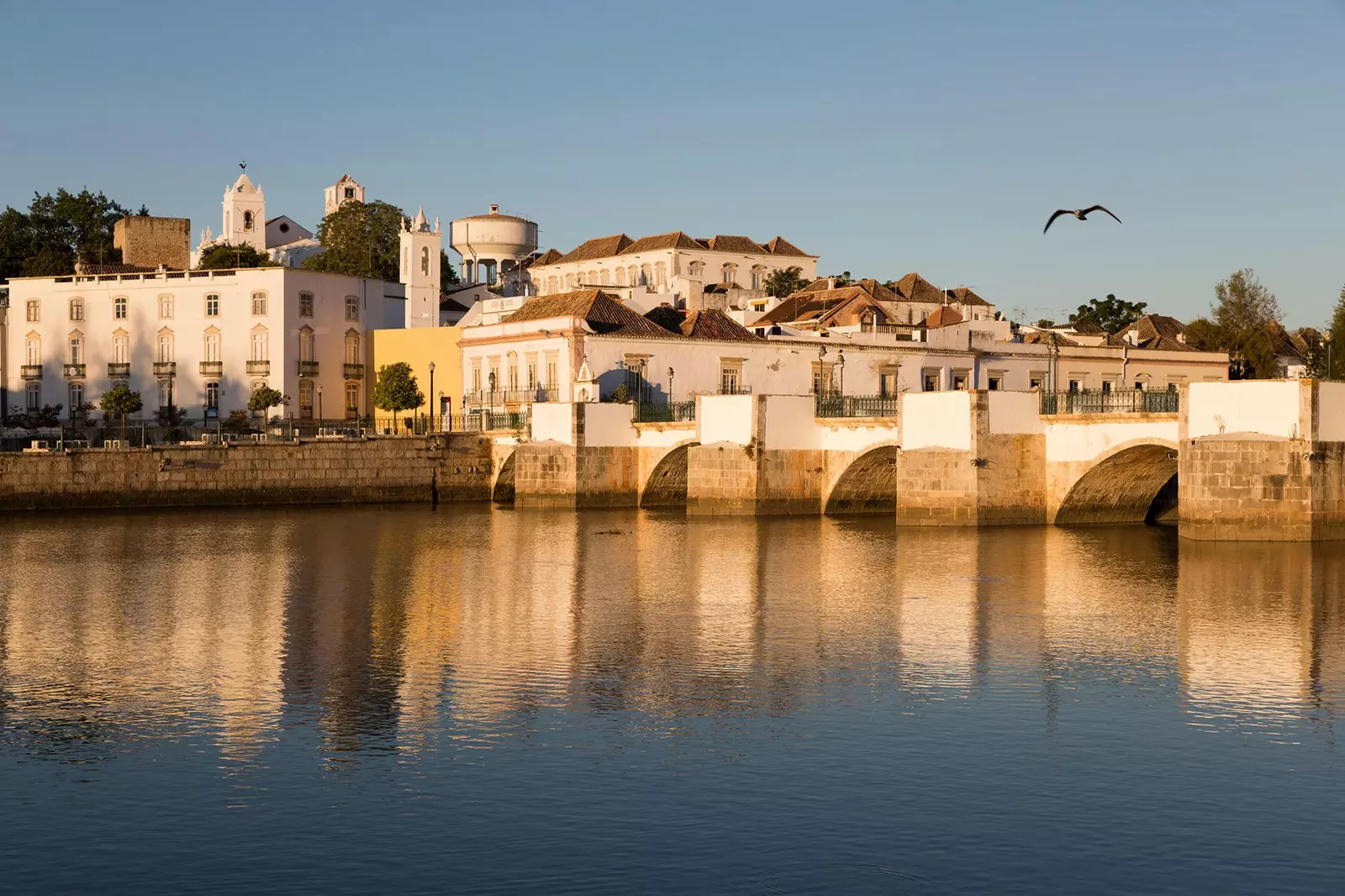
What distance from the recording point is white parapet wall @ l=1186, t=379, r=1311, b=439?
113 feet

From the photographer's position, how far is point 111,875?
41.2ft

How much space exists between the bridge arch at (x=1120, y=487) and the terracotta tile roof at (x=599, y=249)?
58.5 metres

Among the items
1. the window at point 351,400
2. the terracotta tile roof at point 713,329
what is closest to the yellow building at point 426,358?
the window at point 351,400

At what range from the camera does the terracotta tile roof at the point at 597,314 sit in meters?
54.8

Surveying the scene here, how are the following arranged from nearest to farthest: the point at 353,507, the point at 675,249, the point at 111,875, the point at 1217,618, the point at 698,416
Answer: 1. the point at 111,875
2. the point at 1217,618
3. the point at 698,416
4. the point at 353,507
5. the point at 675,249

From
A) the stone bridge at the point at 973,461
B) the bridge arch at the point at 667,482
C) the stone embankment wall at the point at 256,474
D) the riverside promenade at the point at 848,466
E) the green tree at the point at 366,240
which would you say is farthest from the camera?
the green tree at the point at 366,240

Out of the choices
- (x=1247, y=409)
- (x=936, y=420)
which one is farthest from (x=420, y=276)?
(x=1247, y=409)

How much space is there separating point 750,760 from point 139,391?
53.8m

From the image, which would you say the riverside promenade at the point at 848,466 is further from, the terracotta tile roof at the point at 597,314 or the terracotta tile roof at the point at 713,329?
the terracotta tile roof at the point at 713,329

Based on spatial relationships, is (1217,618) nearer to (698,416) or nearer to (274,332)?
(698,416)

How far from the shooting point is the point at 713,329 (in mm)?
57344

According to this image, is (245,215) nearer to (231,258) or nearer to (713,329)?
(231,258)

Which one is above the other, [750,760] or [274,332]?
[274,332]

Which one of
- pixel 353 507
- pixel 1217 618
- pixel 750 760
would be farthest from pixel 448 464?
pixel 750 760
